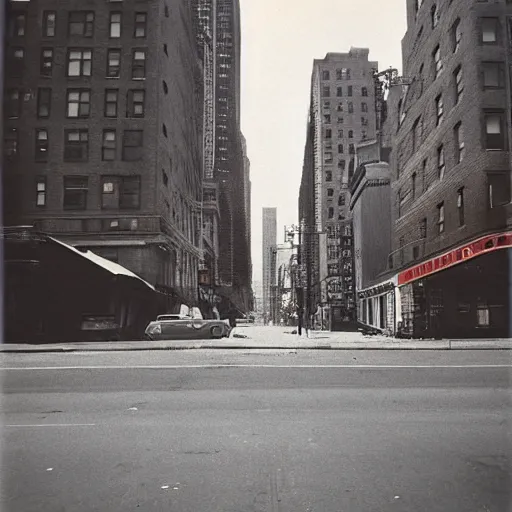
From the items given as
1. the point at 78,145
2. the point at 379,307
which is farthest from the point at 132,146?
the point at 379,307

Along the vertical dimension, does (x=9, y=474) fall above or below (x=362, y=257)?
below

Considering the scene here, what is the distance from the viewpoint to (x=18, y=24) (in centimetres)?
882

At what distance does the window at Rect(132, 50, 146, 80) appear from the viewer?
12789mm

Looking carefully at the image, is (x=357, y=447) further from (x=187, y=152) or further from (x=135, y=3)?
(x=135, y=3)

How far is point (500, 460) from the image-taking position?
13.7 ft

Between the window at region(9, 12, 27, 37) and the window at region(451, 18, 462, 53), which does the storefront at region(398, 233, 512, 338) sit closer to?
the window at region(451, 18, 462, 53)

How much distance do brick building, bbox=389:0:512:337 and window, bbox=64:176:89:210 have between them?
6639 mm

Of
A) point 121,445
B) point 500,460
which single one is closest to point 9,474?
point 121,445

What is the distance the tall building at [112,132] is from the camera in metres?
9.91

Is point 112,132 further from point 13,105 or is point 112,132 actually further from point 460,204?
point 460,204

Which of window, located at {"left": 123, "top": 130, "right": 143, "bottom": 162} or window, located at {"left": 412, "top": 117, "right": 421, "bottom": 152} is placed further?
window, located at {"left": 412, "top": 117, "right": 421, "bottom": 152}

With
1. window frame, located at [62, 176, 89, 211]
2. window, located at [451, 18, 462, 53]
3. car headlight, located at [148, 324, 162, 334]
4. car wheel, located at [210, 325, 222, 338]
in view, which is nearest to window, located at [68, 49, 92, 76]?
window frame, located at [62, 176, 89, 211]

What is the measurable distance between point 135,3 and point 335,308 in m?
14.0

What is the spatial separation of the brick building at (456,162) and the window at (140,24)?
6039mm
